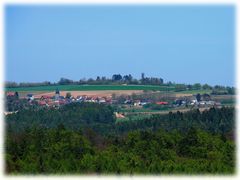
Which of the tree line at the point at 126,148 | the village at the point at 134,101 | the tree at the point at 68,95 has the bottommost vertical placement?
the tree line at the point at 126,148

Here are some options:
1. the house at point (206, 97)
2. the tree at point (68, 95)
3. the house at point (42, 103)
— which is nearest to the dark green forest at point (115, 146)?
the house at point (42, 103)

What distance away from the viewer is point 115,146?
1335 cm

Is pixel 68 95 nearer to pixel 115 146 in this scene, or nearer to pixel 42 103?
pixel 42 103

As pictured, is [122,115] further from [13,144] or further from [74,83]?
[13,144]

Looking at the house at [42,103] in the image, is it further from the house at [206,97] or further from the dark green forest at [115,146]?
the house at [206,97]

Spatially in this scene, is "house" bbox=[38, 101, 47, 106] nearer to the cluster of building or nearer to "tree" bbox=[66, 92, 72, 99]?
the cluster of building

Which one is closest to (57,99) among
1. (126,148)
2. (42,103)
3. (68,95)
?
(42,103)

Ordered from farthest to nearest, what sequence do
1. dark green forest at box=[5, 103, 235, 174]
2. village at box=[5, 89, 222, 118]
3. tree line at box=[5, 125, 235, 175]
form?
village at box=[5, 89, 222, 118] → tree line at box=[5, 125, 235, 175] → dark green forest at box=[5, 103, 235, 174]

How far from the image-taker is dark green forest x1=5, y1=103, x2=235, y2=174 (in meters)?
9.14

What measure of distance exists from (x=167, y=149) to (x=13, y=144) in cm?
320

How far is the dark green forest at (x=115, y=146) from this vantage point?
9.14 meters

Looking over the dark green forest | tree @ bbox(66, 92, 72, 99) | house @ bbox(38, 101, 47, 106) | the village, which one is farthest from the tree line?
tree @ bbox(66, 92, 72, 99)

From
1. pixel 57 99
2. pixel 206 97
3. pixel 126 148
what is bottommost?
pixel 126 148

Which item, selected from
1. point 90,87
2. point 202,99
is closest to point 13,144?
point 90,87
